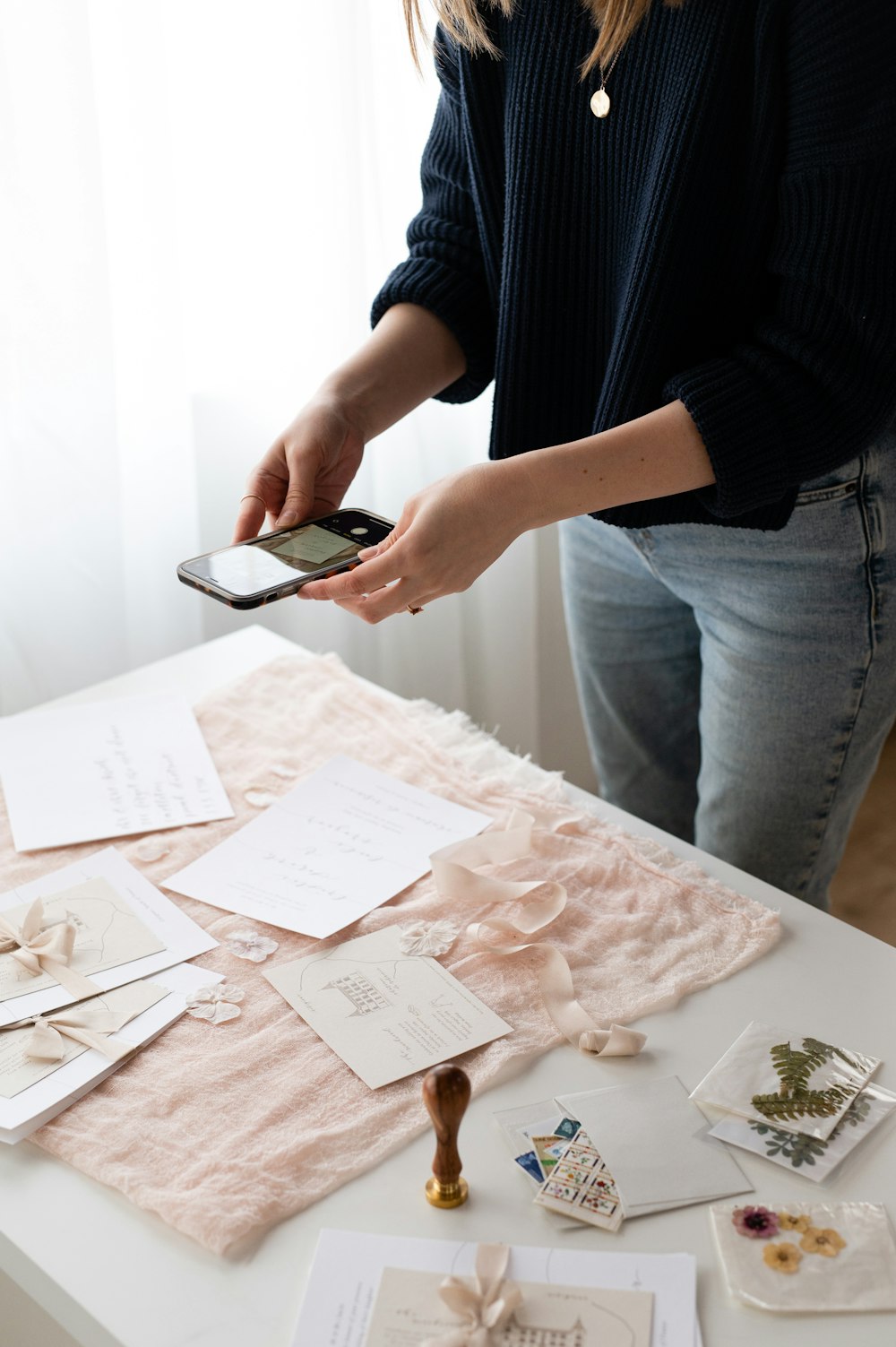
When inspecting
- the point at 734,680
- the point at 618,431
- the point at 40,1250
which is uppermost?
the point at 618,431

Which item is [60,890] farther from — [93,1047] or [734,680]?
[734,680]

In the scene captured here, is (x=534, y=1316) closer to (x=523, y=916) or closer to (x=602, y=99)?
(x=523, y=916)

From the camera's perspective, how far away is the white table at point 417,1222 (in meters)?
0.58

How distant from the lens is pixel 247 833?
3.13 feet

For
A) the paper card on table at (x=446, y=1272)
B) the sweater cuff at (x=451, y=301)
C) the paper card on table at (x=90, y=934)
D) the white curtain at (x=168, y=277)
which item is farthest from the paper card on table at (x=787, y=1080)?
the white curtain at (x=168, y=277)

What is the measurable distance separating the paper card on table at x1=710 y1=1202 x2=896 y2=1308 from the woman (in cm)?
41

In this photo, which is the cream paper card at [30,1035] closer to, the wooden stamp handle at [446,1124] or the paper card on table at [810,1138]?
the wooden stamp handle at [446,1124]

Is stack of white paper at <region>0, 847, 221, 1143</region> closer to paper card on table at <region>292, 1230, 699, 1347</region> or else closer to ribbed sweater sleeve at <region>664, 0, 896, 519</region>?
paper card on table at <region>292, 1230, 699, 1347</region>

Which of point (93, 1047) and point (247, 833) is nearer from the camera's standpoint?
point (93, 1047)

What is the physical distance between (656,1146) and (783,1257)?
0.09m

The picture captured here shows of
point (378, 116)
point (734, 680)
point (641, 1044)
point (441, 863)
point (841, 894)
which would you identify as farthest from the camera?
point (841, 894)

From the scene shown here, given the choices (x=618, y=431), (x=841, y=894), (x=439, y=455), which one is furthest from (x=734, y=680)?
(x=841, y=894)

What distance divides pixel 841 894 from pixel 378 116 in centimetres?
138

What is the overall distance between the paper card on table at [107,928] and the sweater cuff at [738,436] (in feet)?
1.56
